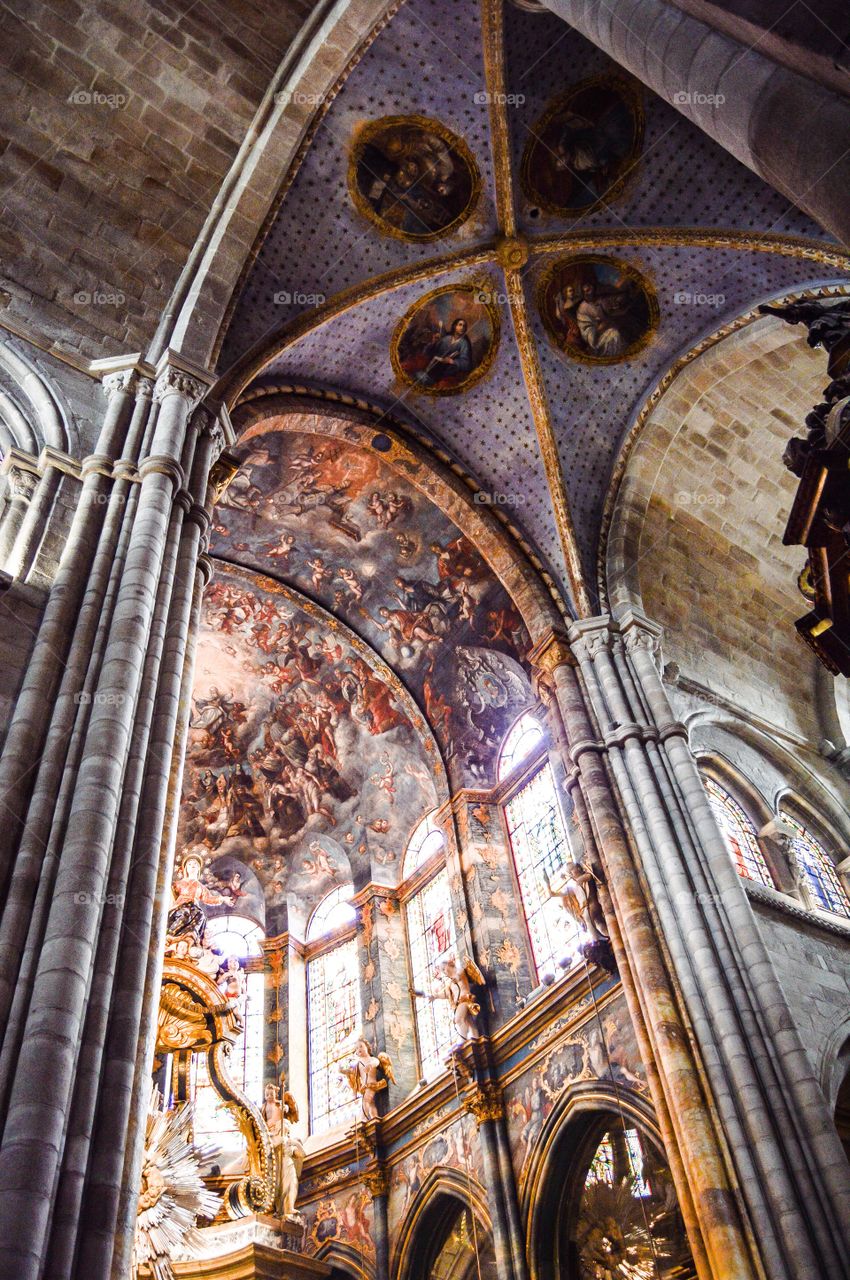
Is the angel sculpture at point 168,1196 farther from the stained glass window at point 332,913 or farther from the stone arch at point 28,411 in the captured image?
the stone arch at point 28,411

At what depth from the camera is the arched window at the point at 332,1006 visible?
16.0 m

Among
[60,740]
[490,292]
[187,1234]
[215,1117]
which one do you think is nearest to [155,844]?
[60,740]

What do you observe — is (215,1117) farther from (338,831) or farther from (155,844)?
(155,844)

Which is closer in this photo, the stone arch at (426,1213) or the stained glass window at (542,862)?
the stone arch at (426,1213)

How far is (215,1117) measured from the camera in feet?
51.5

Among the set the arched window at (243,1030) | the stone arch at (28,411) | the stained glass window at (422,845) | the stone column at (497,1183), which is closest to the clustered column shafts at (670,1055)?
the stone column at (497,1183)

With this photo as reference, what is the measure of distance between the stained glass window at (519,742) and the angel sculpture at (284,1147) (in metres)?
5.71

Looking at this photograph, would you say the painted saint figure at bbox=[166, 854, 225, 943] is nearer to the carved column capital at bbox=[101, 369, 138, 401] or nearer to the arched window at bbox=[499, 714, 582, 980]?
the arched window at bbox=[499, 714, 582, 980]

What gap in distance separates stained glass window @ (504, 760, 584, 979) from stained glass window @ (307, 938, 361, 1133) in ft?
12.4

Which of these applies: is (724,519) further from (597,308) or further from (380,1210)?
(380,1210)

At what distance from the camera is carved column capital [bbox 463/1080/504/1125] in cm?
1279

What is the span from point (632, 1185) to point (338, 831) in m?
8.43

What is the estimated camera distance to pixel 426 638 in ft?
53.8

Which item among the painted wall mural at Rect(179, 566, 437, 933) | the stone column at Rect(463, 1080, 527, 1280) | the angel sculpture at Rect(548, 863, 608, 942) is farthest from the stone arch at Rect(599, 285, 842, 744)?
the stone column at Rect(463, 1080, 527, 1280)
